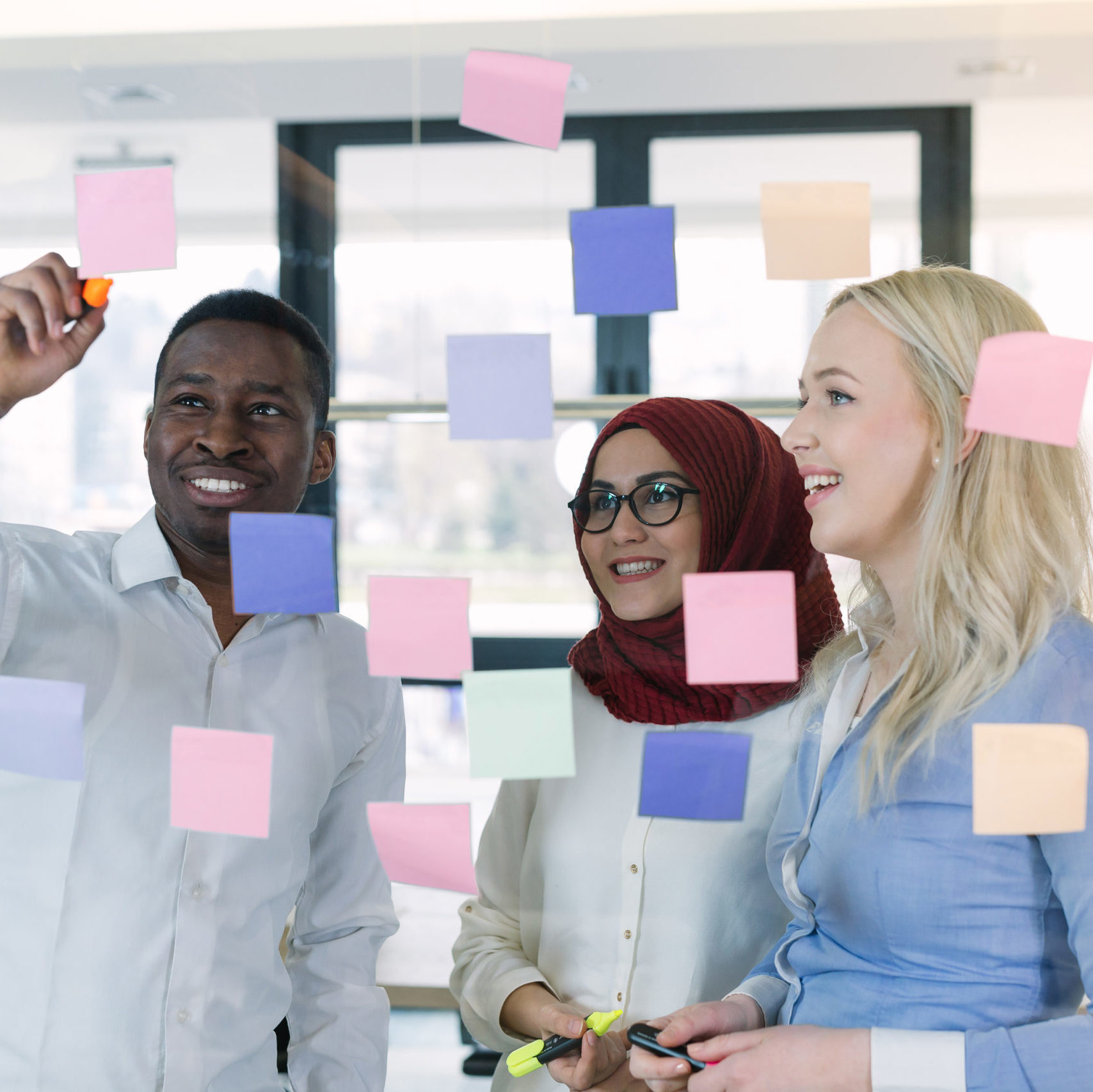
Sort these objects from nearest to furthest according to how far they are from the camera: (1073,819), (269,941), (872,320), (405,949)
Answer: (1073,819) < (872,320) < (269,941) < (405,949)

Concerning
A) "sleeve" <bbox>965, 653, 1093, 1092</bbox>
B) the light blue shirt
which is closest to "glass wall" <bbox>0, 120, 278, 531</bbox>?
the light blue shirt

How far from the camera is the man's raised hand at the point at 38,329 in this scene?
972 millimetres

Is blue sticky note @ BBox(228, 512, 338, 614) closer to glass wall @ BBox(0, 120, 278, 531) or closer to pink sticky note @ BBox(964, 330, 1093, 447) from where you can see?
glass wall @ BBox(0, 120, 278, 531)

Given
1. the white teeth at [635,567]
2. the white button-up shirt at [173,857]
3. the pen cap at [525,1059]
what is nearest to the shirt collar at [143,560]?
the white button-up shirt at [173,857]

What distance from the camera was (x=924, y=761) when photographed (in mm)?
902

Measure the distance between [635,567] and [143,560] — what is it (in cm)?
53

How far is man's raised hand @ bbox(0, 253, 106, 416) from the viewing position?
97cm

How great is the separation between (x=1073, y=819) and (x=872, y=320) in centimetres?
47

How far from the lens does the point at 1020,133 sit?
1.13 meters

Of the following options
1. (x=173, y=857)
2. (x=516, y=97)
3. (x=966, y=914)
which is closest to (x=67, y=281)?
(x=516, y=97)

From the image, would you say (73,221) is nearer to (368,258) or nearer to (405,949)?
(368,258)

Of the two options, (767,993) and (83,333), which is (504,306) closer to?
(83,333)

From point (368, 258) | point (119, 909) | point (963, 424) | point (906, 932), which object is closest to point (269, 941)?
point (119, 909)

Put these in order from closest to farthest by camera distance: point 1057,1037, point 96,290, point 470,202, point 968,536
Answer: point 1057,1037, point 968,536, point 96,290, point 470,202
